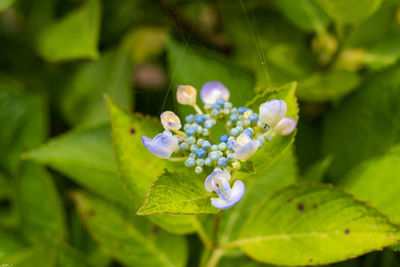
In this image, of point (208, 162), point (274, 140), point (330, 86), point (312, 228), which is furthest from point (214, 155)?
point (330, 86)

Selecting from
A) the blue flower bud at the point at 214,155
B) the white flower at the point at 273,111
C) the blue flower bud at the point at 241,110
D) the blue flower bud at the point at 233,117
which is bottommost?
the blue flower bud at the point at 214,155

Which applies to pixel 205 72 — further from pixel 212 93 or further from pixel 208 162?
pixel 208 162

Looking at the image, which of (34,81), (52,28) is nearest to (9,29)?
(34,81)

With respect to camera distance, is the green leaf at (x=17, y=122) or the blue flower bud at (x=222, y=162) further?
the green leaf at (x=17, y=122)

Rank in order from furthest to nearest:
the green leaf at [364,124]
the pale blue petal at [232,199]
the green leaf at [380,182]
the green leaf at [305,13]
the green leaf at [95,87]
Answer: the green leaf at [95,87]
the green leaf at [305,13]
the green leaf at [364,124]
the green leaf at [380,182]
the pale blue petal at [232,199]

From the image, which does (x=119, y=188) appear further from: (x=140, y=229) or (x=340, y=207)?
(x=340, y=207)

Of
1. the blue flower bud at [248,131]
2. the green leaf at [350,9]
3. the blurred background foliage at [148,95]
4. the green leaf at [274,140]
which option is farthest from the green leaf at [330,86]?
the blue flower bud at [248,131]

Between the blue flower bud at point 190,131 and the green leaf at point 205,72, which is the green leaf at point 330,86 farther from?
the blue flower bud at point 190,131

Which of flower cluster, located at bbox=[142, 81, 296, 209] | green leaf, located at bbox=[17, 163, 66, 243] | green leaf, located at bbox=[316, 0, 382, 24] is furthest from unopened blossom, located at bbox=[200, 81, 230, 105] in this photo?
green leaf, located at bbox=[17, 163, 66, 243]
